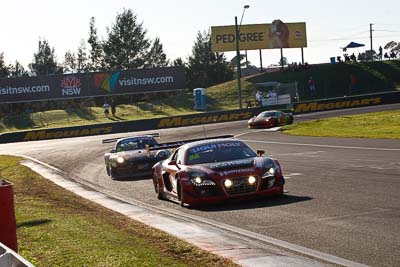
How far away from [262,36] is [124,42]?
3132 centimetres

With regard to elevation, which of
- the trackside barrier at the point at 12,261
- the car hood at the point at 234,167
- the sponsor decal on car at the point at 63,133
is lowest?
the sponsor decal on car at the point at 63,133

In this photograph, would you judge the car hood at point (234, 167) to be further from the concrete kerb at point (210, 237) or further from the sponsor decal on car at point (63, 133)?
the sponsor decal on car at point (63, 133)

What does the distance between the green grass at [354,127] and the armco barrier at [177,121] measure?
9.86m

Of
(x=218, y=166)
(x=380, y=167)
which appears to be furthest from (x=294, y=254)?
(x=380, y=167)

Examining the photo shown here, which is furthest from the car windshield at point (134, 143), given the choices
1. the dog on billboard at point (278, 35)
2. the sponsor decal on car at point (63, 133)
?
the dog on billboard at point (278, 35)

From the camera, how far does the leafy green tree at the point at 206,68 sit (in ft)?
357

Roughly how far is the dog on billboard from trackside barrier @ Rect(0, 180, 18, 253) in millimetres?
74777

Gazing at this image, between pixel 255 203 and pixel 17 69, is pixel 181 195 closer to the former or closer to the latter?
pixel 255 203

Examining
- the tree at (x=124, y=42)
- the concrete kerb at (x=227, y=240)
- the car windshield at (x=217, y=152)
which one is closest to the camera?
the concrete kerb at (x=227, y=240)

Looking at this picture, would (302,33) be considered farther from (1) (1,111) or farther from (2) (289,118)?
(2) (289,118)

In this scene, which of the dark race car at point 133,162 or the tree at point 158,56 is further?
the tree at point 158,56

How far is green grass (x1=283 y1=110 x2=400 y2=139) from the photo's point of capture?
33237 millimetres

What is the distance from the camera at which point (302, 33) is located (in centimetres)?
8400

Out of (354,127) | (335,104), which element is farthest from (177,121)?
(354,127)
